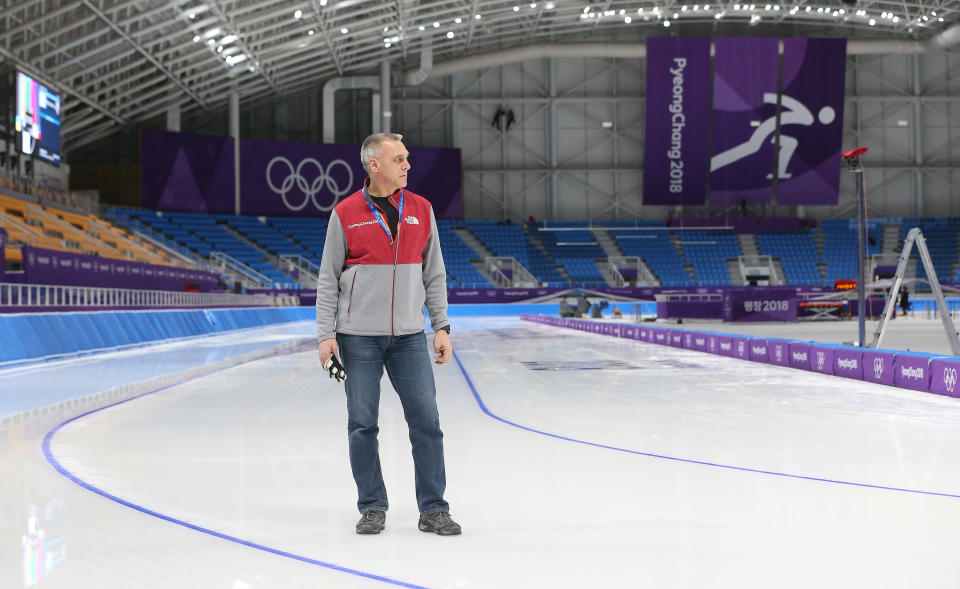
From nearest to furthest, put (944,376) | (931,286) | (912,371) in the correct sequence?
(944,376), (912,371), (931,286)

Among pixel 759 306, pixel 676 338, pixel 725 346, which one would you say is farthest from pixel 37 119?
pixel 725 346

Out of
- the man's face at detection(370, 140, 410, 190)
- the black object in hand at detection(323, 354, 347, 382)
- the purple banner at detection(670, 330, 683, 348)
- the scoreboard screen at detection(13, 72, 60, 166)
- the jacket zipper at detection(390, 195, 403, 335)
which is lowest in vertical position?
the purple banner at detection(670, 330, 683, 348)

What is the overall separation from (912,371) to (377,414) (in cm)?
855

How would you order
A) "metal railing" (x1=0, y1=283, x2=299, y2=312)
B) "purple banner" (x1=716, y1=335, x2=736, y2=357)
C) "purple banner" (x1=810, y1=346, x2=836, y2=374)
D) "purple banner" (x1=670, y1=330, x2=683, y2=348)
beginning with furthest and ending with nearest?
"purple banner" (x1=670, y1=330, x2=683, y2=348) < "metal railing" (x1=0, y1=283, x2=299, y2=312) < "purple banner" (x1=716, y1=335, x2=736, y2=357) < "purple banner" (x1=810, y1=346, x2=836, y2=374)

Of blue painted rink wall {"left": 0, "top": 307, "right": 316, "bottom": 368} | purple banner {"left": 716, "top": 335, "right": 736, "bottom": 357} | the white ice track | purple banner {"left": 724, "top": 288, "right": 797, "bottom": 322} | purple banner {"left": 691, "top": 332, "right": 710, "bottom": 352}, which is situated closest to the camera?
the white ice track

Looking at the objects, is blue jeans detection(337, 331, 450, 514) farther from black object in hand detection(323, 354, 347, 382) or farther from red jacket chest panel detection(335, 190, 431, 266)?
red jacket chest panel detection(335, 190, 431, 266)

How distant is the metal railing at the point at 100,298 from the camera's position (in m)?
19.7

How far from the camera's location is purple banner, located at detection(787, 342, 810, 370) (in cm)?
1377

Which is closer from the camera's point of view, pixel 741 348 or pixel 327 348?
pixel 327 348

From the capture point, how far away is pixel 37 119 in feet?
122

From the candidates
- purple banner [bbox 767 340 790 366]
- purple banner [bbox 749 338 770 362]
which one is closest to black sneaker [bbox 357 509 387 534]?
purple banner [bbox 767 340 790 366]

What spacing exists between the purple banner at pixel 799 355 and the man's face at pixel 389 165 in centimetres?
1084

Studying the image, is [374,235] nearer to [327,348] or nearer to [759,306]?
[327,348]

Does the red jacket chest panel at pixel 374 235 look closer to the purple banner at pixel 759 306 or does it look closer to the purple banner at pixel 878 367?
the purple banner at pixel 878 367
